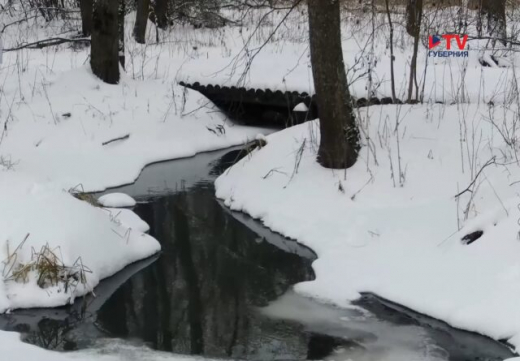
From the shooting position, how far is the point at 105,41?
10.7 meters

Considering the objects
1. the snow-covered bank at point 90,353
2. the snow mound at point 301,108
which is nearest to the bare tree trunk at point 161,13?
the snow mound at point 301,108

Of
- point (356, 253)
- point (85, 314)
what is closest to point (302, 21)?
point (356, 253)

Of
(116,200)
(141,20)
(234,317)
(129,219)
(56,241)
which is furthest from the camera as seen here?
(141,20)

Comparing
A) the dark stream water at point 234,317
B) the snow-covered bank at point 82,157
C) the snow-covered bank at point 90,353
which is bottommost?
the dark stream water at point 234,317

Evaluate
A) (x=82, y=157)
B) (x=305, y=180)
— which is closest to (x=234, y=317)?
(x=305, y=180)

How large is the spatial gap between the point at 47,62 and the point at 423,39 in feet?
20.9

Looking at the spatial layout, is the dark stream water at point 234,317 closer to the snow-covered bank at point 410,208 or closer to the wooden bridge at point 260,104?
the snow-covered bank at point 410,208

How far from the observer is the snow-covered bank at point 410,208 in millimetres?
5340

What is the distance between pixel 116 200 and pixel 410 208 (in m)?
3.14

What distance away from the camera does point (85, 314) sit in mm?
5293

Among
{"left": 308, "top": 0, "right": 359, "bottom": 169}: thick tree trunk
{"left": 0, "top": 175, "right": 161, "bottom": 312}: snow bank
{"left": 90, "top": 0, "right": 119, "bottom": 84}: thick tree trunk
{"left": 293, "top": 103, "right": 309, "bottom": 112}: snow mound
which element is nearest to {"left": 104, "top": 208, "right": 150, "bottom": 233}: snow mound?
{"left": 0, "top": 175, "right": 161, "bottom": 312}: snow bank

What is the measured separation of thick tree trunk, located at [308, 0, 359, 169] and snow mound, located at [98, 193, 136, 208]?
2.13 metres

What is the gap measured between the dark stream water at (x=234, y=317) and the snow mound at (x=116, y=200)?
3.10ft

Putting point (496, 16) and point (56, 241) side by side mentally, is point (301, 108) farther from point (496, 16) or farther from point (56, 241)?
point (496, 16)
